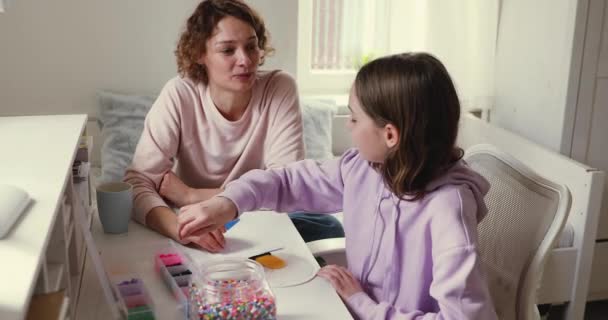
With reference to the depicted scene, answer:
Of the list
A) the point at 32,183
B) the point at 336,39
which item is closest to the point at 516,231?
the point at 32,183

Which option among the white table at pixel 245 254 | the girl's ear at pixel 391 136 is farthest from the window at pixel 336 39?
the girl's ear at pixel 391 136

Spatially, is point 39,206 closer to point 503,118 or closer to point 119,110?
point 119,110

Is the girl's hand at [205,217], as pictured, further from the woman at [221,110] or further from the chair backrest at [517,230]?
the chair backrest at [517,230]

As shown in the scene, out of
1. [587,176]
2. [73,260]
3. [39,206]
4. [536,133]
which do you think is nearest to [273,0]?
[536,133]

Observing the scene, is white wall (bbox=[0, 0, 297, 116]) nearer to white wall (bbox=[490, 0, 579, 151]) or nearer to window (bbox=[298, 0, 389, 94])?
window (bbox=[298, 0, 389, 94])

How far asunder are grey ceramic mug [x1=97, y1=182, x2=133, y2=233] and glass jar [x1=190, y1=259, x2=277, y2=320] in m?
0.39

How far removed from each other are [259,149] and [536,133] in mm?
1233

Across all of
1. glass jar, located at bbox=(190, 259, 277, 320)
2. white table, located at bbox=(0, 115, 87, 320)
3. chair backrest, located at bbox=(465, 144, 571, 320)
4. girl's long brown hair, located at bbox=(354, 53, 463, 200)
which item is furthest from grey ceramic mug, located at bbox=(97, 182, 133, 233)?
chair backrest, located at bbox=(465, 144, 571, 320)

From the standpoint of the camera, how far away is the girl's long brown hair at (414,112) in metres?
1.12

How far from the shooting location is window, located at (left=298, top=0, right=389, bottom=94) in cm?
277

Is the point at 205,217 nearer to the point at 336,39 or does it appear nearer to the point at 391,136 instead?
the point at 391,136

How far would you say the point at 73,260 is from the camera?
1.32m

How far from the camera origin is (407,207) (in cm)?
118

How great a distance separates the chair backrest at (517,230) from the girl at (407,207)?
15cm
